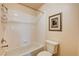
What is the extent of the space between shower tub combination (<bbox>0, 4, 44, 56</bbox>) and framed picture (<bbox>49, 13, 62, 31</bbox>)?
189mm

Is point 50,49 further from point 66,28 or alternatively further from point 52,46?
point 66,28

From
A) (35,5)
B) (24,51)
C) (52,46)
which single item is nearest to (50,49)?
(52,46)

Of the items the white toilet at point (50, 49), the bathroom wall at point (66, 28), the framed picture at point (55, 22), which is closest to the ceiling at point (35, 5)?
the bathroom wall at point (66, 28)

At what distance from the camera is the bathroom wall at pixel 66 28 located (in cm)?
122

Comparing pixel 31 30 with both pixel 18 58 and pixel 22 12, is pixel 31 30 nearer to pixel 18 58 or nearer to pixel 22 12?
pixel 22 12

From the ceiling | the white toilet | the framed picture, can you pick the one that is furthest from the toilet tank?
the ceiling

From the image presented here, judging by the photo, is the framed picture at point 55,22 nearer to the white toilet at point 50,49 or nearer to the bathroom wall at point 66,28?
the bathroom wall at point 66,28

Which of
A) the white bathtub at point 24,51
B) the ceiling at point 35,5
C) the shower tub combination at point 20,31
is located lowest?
the white bathtub at point 24,51

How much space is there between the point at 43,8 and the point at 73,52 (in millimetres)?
596

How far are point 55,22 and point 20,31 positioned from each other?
43 cm

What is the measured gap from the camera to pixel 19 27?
1.27 metres

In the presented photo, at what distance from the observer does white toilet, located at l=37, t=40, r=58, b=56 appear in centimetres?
122

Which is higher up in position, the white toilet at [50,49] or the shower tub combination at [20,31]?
the shower tub combination at [20,31]

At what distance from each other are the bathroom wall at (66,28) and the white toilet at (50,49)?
0.05 m
